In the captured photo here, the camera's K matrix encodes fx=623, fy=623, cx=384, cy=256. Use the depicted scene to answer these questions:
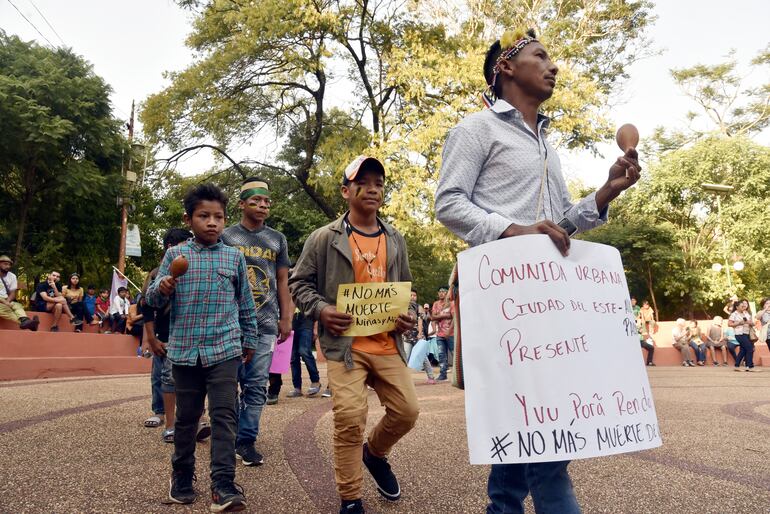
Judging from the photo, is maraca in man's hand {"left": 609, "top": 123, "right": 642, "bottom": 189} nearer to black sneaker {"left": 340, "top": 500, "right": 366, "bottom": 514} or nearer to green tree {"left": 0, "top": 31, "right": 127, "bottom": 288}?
black sneaker {"left": 340, "top": 500, "right": 366, "bottom": 514}

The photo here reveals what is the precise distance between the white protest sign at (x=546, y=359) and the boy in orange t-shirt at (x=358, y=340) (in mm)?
1223

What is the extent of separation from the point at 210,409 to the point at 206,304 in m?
0.57

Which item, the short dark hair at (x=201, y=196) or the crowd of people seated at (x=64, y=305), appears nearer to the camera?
the short dark hair at (x=201, y=196)

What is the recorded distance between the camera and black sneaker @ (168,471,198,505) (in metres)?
3.19

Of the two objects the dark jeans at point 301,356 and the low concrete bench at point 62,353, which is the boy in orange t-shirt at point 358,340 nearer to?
the dark jeans at point 301,356

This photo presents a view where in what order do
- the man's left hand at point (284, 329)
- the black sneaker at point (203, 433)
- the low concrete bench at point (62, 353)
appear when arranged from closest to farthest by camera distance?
the man's left hand at point (284, 329), the black sneaker at point (203, 433), the low concrete bench at point (62, 353)

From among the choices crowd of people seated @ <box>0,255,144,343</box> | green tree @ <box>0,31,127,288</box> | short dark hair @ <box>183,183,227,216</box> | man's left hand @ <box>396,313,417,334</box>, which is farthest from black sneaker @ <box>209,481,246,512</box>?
green tree @ <box>0,31,127,288</box>

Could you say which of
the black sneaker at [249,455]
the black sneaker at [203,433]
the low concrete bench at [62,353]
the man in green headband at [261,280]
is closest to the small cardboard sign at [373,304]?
the man in green headband at [261,280]

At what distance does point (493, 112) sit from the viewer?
232cm

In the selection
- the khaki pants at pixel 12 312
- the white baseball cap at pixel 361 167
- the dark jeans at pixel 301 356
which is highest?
the white baseball cap at pixel 361 167


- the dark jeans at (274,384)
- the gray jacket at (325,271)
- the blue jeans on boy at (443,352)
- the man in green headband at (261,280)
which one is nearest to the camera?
the gray jacket at (325,271)

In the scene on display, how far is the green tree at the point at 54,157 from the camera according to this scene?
17.2 m

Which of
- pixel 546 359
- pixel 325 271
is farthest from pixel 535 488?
pixel 325 271

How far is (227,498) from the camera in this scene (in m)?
3.02
